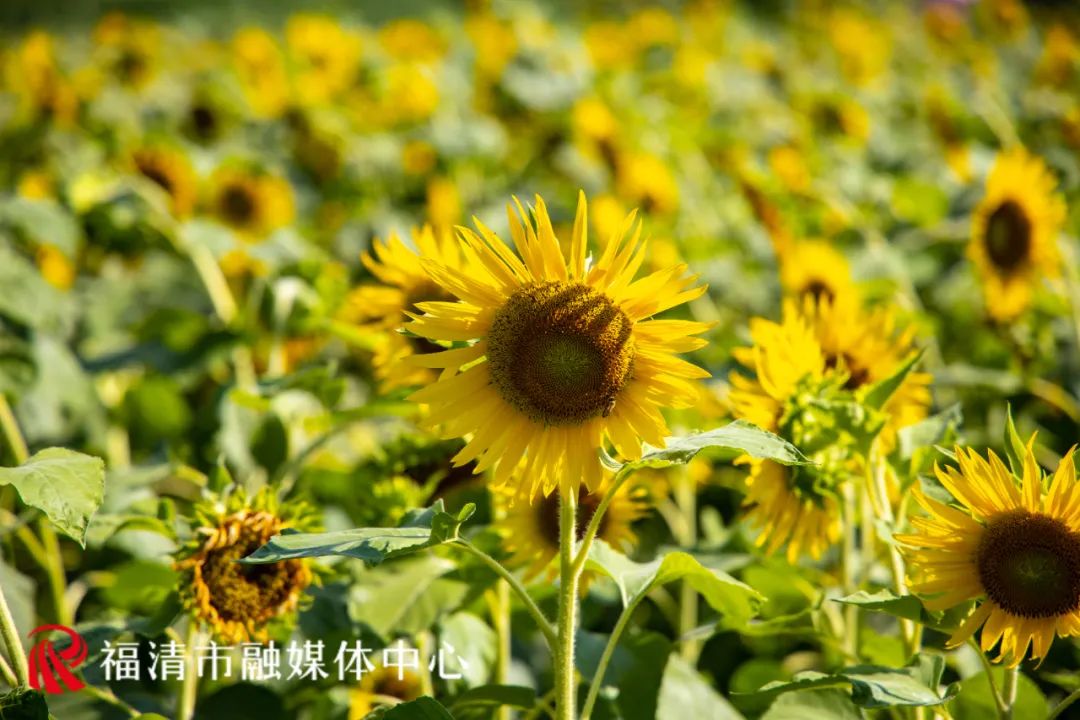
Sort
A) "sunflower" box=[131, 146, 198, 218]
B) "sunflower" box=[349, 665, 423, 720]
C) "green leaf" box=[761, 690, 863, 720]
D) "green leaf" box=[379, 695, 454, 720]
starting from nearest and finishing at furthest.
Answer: "green leaf" box=[379, 695, 454, 720], "green leaf" box=[761, 690, 863, 720], "sunflower" box=[349, 665, 423, 720], "sunflower" box=[131, 146, 198, 218]

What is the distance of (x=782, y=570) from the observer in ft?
4.51

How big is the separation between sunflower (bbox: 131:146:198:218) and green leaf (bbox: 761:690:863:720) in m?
1.83

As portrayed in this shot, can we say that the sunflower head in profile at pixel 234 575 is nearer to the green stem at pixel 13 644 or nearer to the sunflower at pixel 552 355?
the green stem at pixel 13 644

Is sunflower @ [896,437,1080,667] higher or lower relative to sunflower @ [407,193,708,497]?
lower

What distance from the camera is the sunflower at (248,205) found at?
99.7 inches

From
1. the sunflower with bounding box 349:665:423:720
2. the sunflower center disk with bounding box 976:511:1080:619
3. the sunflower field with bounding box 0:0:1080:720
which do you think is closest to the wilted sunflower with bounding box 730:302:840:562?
the sunflower field with bounding box 0:0:1080:720

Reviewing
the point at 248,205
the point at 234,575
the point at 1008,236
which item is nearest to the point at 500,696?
the point at 234,575

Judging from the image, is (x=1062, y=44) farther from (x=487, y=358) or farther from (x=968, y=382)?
(x=487, y=358)

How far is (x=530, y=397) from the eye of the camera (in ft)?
3.44

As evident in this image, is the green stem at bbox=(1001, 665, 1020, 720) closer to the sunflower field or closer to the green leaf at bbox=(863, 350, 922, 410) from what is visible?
the sunflower field

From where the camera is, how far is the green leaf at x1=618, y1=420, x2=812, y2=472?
91 cm

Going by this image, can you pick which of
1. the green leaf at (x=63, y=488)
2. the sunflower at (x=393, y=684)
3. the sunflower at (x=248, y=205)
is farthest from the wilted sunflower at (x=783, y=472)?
the sunflower at (x=248, y=205)

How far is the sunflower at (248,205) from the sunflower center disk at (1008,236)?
158 cm

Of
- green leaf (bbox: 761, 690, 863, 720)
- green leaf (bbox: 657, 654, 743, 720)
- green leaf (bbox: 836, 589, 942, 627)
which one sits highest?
green leaf (bbox: 836, 589, 942, 627)
